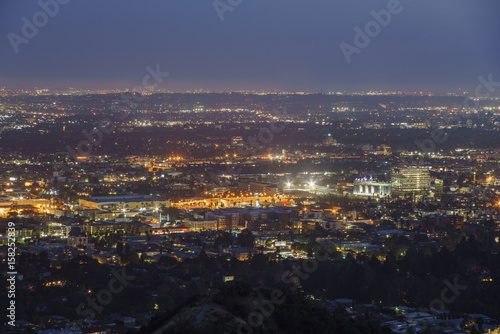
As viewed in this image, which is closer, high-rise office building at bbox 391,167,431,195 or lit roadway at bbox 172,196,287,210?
lit roadway at bbox 172,196,287,210

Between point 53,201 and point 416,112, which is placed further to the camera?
point 416,112

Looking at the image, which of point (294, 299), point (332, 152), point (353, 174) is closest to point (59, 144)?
point (332, 152)

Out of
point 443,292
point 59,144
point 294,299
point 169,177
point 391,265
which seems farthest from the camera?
point 59,144

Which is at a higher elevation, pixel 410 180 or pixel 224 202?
pixel 410 180

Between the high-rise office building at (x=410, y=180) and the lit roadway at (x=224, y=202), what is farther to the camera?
the high-rise office building at (x=410, y=180)

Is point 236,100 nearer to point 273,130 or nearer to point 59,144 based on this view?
point 273,130

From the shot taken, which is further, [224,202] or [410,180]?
[410,180]

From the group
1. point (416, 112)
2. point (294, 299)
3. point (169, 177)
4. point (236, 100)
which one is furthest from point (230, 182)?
point (236, 100)

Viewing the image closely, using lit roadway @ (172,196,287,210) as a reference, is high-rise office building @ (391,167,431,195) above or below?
above

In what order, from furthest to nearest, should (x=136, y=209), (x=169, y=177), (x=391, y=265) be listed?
(x=169, y=177), (x=136, y=209), (x=391, y=265)

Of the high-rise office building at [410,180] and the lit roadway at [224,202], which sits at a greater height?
the high-rise office building at [410,180]

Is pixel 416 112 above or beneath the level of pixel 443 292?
above
